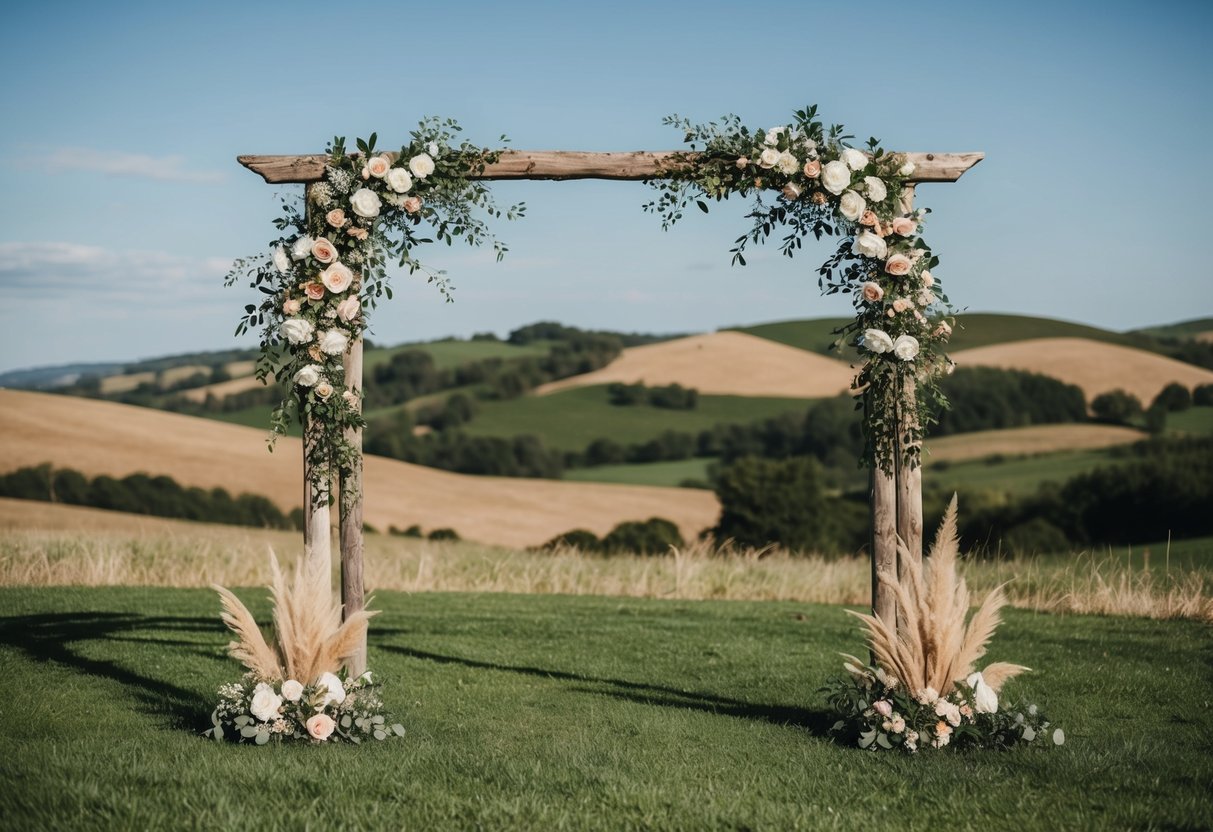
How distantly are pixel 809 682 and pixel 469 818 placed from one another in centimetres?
502

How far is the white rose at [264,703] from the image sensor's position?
7.00 m

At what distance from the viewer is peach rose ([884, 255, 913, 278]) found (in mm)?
7988

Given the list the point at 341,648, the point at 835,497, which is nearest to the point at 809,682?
the point at 341,648

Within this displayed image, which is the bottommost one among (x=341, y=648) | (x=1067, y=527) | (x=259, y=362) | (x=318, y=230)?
(x=1067, y=527)

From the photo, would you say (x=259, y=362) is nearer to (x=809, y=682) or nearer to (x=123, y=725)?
(x=123, y=725)

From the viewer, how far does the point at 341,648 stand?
7324 millimetres

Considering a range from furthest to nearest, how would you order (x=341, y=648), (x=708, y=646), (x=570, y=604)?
(x=570, y=604), (x=708, y=646), (x=341, y=648)

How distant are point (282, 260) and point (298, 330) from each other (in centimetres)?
57

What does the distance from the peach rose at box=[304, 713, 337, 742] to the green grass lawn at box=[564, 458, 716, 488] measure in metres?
44.3

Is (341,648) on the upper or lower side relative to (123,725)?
upper

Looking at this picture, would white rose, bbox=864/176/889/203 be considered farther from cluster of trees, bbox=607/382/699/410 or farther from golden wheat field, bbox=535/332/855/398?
golden wheat field, bbox=535/332/855/398

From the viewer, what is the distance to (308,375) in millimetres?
7910

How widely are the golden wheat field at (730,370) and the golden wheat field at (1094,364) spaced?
8.16 m

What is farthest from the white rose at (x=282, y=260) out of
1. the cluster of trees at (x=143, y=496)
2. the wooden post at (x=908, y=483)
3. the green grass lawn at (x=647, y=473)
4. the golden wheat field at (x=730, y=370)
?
the golden wheat field at (x=730, y=370)
